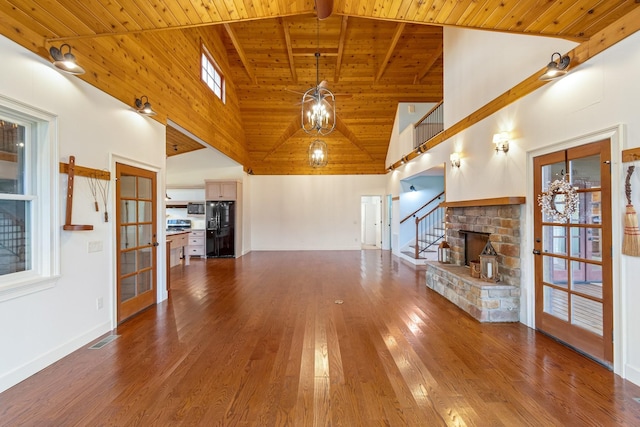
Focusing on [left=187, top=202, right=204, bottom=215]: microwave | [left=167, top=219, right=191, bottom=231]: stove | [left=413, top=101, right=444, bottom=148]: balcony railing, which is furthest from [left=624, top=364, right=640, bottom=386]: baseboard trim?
[left=167, top=219, right=191, bottom=231]: stove

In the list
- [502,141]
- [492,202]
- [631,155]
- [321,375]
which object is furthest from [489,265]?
[321,375]

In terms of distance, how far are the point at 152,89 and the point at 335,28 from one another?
4.21 meters

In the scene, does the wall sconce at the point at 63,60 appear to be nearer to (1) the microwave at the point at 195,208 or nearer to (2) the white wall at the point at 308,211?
(1) the microwave at the point at 195,208

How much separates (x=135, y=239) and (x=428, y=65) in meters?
7.46

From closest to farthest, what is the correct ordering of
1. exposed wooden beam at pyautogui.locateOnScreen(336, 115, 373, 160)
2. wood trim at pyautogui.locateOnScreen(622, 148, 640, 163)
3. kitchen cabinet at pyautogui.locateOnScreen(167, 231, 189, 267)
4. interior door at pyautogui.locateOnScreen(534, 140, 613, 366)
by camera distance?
wood trim at pyautogui.locateOnScreen(622, 148, 640, 163)
interior door at pyautogui.locateOnScreen(534, 140, 613, 366)
kitchen cabinet at pyautogui.locateOnScreen(167, 231, 189, 267)
exposed wooden beam at pyautogui.locateOnScreen(336, 115, 373, 160)

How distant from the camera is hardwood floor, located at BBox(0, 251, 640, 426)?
202cm

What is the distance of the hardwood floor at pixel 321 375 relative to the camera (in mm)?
2020

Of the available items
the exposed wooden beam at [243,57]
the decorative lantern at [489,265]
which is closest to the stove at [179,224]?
the exposed wooden beam at [243,57]

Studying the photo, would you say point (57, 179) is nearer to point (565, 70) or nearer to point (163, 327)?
point (163, 327)

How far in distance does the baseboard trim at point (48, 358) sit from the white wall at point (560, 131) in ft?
16.1

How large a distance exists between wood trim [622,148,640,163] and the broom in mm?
66

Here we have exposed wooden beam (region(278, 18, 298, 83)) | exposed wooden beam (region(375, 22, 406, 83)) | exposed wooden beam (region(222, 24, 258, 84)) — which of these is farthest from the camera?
exposed wooden beam (region(222, 24, 258, 84))

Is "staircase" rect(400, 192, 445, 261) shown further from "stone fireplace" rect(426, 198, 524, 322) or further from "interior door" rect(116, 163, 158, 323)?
"interior door" rect(116, 163, 158, 323)

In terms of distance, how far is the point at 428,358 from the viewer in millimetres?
2801
